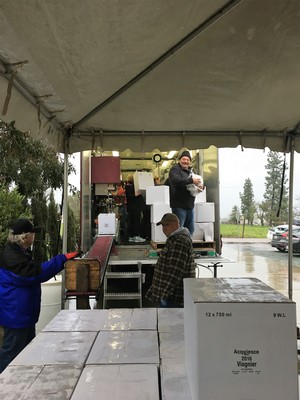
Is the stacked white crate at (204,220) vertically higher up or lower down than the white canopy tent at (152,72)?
lower down

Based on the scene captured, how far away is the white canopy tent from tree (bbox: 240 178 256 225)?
47.0 meters

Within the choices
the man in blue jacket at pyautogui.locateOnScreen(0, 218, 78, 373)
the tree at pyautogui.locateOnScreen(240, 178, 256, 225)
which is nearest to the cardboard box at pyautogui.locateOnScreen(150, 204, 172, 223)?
the man in blue jacket at pyautogui.locateOnScreen(0, 218, 78, 373)

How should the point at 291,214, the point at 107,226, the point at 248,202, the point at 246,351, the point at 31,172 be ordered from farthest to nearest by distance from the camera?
the point at 248,202, the point at 31,172, the point at 107,226, the point at 291,214, the point at 246,351

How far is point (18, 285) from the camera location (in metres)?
3.29

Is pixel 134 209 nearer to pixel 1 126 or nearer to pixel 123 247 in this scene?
pixel 123 247

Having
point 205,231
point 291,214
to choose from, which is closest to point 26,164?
point 205,231

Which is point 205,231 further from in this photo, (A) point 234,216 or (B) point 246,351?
(A) point 234,216

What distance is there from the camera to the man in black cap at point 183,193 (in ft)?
19.1

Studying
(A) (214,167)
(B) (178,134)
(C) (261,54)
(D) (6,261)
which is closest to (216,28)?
(C) (261,54)

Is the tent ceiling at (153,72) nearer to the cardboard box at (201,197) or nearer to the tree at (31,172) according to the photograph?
the cardboard box at (201,197)

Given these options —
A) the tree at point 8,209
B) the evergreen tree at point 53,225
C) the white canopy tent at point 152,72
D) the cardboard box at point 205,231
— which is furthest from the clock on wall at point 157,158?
the white canopy tent at point 152,72

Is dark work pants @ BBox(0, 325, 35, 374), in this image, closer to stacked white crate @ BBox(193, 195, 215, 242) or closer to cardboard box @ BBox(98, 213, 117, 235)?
stacked white crate @ BBox(193, 195, 215, 242)

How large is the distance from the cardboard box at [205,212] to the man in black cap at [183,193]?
18 cm

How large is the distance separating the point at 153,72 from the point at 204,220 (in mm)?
3450
